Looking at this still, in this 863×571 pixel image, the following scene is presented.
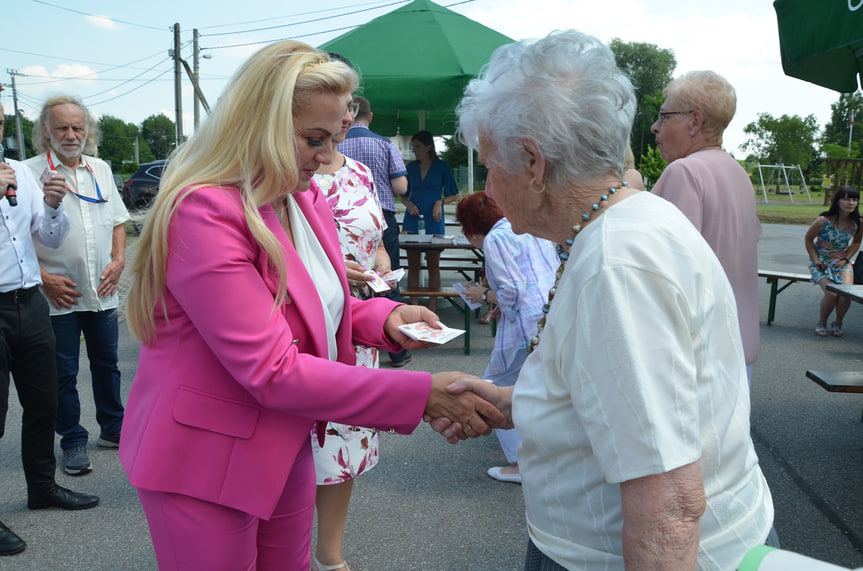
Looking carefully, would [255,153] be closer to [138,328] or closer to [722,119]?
[138,328]

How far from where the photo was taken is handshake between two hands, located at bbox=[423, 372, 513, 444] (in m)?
1.71

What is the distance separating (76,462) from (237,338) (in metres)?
3.05

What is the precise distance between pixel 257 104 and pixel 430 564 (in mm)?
2265

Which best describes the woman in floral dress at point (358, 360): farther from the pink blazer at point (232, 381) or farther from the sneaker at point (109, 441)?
the sneaker at point (109, 441)

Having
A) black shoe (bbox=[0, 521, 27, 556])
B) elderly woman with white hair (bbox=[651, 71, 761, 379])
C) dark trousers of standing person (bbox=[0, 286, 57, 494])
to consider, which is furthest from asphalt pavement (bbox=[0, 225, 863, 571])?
elderly woman with white hair (bbox=[651, 71, 761, 379])

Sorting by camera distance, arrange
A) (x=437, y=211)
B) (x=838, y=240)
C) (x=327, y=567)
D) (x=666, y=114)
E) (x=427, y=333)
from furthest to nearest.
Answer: (x=437, y=211) < (x=838, y=240) < (x=666, y=114) < (x=327, y=567) < (x=427, y=333)

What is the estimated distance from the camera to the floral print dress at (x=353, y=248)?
2.80 meters

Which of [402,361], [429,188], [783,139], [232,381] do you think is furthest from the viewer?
[783,139]

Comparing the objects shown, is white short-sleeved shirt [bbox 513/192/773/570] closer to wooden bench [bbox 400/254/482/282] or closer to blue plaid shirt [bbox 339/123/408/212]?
blue plaid shirt [bbox 339/123/408/212]

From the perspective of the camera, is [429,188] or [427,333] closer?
[427,333]

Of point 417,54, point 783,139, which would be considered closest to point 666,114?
point 417,54

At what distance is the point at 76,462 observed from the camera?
382cm

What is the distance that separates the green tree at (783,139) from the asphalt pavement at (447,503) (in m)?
53.5

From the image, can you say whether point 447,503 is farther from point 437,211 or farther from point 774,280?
point 774,280
